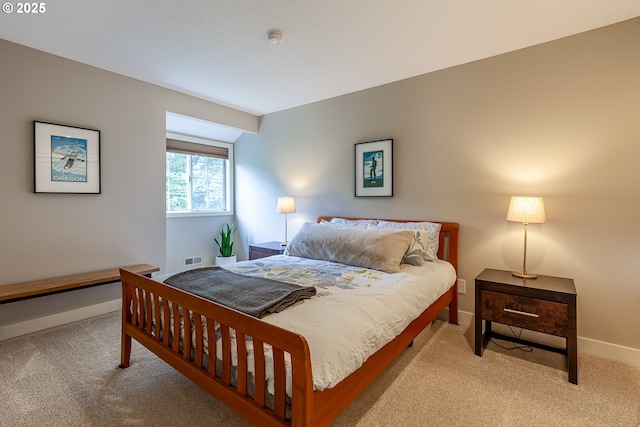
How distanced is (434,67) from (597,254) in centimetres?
204

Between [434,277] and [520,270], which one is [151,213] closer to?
[434,277]

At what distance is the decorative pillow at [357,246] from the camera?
7.86ft

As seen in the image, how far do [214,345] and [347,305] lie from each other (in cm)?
69

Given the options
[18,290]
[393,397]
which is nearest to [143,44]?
[18,290]

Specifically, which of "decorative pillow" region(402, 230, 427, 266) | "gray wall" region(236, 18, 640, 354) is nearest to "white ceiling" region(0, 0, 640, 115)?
"gray wall" region(236, 18, 640, 354)

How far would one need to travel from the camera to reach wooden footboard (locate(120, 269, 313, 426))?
3.54 ft

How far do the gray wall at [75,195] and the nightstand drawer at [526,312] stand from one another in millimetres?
3401

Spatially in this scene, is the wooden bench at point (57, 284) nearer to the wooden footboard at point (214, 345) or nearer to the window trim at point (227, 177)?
the wooden footboard at point (214, 345)

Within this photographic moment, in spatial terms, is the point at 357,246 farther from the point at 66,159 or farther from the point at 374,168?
the point at 66,159

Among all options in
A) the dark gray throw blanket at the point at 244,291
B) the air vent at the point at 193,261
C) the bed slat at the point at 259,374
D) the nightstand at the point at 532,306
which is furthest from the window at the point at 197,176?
the nightstand at the point at 532,306

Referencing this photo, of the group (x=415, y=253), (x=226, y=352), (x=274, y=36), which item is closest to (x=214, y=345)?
(x=226, y=352)

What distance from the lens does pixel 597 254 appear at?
2.26 meters

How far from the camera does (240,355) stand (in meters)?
1.27

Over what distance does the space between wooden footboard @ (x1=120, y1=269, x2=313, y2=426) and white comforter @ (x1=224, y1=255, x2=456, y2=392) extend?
9 cm
